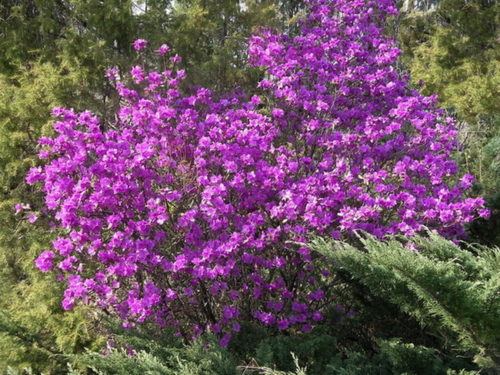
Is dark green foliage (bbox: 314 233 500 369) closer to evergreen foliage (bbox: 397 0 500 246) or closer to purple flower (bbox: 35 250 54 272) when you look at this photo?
purple flower (bbox: 35 250 54 272)

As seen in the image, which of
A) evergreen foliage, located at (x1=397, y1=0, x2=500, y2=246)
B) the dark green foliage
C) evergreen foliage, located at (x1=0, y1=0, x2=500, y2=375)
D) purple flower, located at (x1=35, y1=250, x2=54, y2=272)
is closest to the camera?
the dark green foliage

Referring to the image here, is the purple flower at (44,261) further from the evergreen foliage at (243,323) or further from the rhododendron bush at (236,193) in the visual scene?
the evergreen foliage at (243,323)

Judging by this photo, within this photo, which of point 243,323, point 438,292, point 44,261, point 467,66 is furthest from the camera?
point 467,66

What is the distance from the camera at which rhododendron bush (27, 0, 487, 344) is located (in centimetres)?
302

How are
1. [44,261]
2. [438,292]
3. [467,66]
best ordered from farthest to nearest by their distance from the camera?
[467,66], [44,261], [438,292]

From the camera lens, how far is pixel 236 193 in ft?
11.1

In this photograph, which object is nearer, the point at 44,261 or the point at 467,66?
the point at 44,261

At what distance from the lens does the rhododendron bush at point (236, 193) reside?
3.02m

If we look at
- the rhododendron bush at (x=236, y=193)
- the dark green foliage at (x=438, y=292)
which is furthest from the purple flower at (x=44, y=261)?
the dark green foliage at (x=438, y=292)

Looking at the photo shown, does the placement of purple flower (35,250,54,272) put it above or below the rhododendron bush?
below

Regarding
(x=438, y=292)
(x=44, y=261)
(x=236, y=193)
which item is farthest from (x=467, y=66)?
(x=44, y=261)

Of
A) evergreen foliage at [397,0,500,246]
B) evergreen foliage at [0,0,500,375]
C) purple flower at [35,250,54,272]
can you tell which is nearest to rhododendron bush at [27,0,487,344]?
purple flower at [35,250,54,272]

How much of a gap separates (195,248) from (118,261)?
491 millimetres

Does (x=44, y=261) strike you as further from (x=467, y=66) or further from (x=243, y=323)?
(x=467, y=66)
